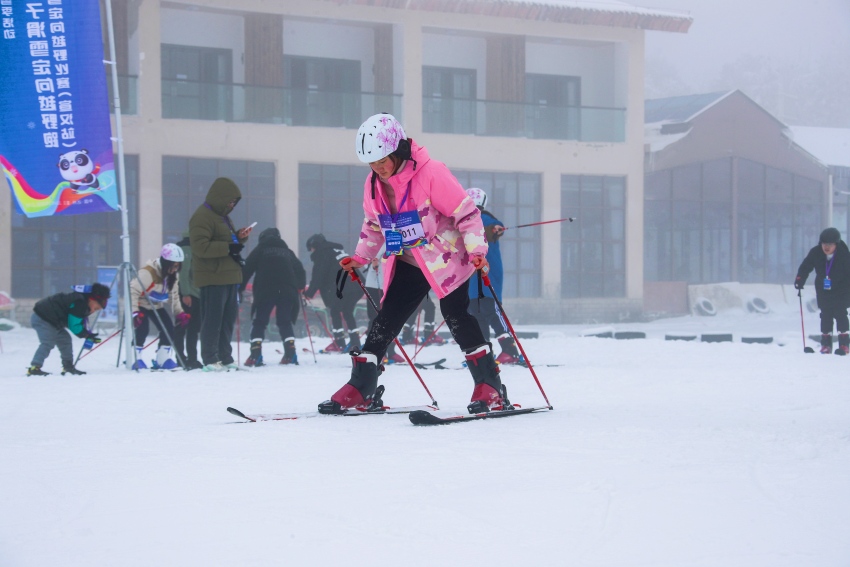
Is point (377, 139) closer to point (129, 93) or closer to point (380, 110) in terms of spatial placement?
point (129, 93)

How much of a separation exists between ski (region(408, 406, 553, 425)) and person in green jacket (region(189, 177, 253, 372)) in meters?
4.41

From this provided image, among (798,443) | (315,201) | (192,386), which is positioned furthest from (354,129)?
(798,443)

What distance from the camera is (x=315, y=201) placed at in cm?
2098

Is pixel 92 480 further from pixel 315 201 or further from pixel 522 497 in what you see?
pixel 315 201

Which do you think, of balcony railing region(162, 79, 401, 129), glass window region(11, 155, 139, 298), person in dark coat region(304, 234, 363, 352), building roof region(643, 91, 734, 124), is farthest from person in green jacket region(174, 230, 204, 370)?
building roof region(643, 91, 734, 124)

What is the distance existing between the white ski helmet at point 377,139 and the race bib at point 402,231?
0.34 meters

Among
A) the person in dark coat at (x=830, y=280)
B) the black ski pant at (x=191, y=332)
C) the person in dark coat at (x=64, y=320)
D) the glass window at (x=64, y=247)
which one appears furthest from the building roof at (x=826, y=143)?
the person in dark coat at (x=64, y=320)

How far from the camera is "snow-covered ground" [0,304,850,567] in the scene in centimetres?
266

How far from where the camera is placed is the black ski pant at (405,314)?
538 cm

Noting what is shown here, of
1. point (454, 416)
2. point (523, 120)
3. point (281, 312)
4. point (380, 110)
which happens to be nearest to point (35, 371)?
point (281, 312)

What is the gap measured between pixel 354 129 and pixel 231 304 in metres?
12.2

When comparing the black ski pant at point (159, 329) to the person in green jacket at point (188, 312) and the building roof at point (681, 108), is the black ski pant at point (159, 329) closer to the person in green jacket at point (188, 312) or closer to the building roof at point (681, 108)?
the person in green jacket at point (188, 312)

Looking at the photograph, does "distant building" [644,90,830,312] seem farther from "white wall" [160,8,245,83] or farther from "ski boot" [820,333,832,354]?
"ski boot" [820,333,832,354]

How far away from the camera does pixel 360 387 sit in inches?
211
